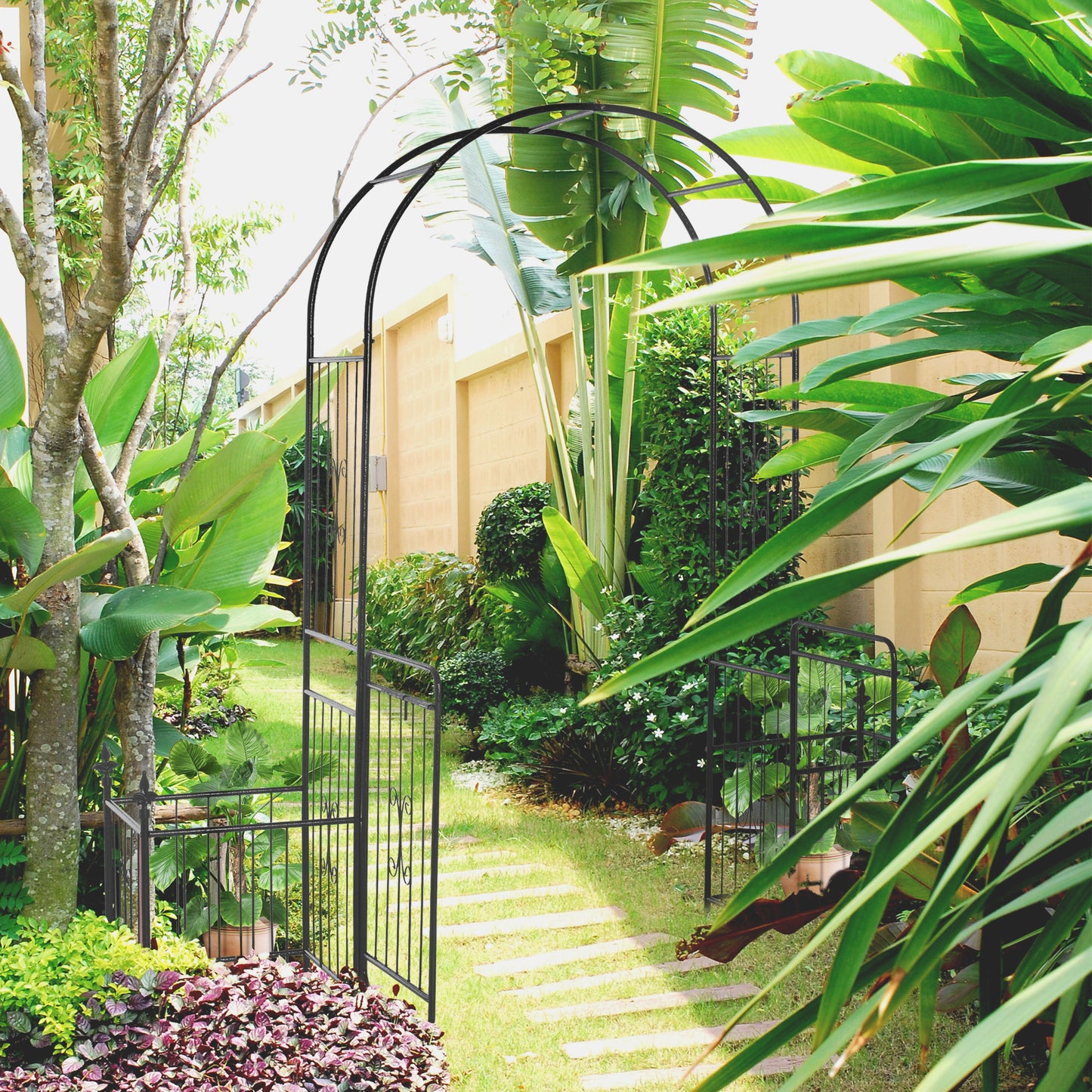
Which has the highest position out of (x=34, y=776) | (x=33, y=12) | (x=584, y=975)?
(x=33, y=12)

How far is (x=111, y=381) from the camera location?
13.1 feet

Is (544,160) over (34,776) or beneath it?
over

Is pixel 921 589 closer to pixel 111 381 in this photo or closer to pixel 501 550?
pixel 501 550

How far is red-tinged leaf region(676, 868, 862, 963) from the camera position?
1.91 m

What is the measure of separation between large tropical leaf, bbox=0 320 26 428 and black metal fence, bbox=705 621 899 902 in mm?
2922

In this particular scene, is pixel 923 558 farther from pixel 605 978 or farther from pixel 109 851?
pixel 109 851

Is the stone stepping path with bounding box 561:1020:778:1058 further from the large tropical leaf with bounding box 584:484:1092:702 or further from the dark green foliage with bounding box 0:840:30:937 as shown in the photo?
the large tropical leaf with bounding box 584:484:1092:702

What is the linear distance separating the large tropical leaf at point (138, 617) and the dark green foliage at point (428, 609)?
5.42 metres

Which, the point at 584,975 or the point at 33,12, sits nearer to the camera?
the point at 33,12

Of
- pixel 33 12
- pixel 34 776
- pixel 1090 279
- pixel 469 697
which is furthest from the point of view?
pixel 469 697

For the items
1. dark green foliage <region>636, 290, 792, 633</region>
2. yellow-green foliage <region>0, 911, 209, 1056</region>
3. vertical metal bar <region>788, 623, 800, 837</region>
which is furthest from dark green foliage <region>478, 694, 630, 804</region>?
yellow-green foliage <region>0, 911, 209, 1056</region>

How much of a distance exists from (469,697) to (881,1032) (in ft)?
16.0

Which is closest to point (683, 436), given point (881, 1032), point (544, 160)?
point (544, 160)

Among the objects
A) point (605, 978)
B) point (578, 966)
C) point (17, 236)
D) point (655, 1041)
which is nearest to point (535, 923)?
point (578, 966)
